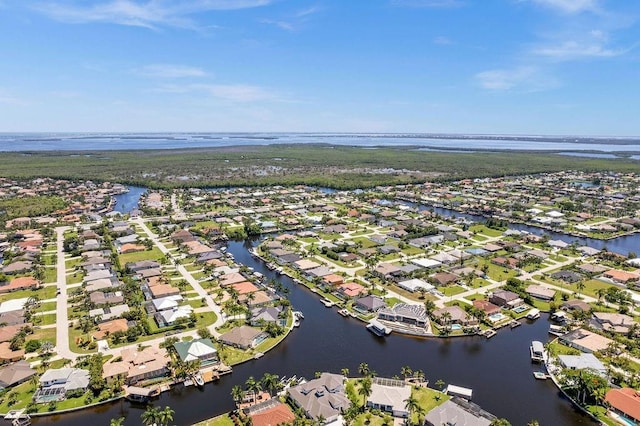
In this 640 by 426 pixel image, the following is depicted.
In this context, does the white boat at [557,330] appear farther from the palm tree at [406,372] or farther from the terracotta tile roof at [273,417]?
the terracotta tile roof at [273,417]

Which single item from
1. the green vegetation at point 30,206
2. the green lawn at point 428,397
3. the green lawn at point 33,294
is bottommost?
the green lawn at point 428,397

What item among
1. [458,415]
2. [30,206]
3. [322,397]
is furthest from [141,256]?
[458,415]

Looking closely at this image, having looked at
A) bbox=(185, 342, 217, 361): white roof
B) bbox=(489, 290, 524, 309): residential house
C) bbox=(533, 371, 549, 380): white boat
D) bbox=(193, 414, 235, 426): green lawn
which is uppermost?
bbox=(489, 290, 524, 309): residential house

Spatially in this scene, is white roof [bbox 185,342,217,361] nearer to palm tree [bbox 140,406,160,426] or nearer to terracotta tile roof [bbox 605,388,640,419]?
palm tree [bbox 140,406,160,426]

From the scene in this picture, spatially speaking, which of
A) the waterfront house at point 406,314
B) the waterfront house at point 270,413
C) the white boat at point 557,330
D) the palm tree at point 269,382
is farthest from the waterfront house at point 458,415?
the white boat at point 557,330

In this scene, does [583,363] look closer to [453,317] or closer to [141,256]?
[453,317]

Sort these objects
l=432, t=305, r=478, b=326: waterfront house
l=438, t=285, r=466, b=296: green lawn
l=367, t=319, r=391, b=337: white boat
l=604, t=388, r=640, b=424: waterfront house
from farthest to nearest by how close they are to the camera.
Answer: l=438, t=285, r=466, b=296: green lawn, l=432, t=305, r=478, b=326: waterfront house, l=367, t=319, r=391, b=337: white boat, l=604, t=388, r=640, b=424: waterfront house

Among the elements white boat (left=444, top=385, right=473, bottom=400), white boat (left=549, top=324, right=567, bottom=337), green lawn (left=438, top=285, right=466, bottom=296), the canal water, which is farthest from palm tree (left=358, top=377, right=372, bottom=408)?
green lawn (left=438, top=285, right=466, bottom=296)
